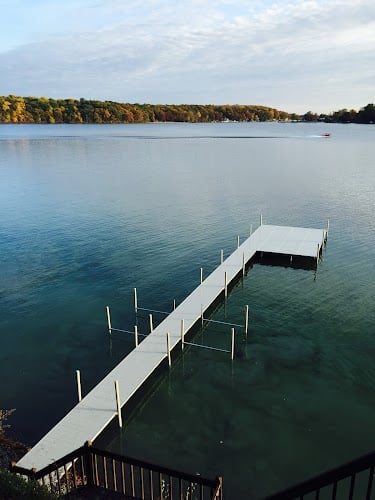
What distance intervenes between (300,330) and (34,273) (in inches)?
757

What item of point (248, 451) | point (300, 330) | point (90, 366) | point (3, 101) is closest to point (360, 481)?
point (248, 451)

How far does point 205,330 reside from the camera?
23.7 meters

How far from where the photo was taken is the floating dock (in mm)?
14430

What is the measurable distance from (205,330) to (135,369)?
598cm

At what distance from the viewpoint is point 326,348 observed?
21.3 m

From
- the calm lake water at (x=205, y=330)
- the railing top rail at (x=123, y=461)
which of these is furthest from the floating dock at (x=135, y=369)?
the railing top rail at (x=123, y=461)

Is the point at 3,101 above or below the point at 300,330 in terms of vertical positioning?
above

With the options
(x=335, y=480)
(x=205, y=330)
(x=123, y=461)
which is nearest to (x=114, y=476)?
(x=123, y=461)

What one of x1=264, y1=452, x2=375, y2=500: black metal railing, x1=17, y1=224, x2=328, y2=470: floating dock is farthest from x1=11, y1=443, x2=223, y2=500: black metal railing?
x1=264, y1=452, x2=375, y2=500: black metal railing

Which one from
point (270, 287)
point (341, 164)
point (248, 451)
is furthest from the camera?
point (341, 164)

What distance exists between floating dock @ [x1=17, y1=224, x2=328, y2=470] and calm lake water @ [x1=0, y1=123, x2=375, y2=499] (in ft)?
2.82

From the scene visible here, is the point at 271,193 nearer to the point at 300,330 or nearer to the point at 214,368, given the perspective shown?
the point at 300,330

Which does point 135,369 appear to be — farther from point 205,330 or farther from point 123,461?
point 123,461

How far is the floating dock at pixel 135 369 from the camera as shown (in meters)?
14.4
